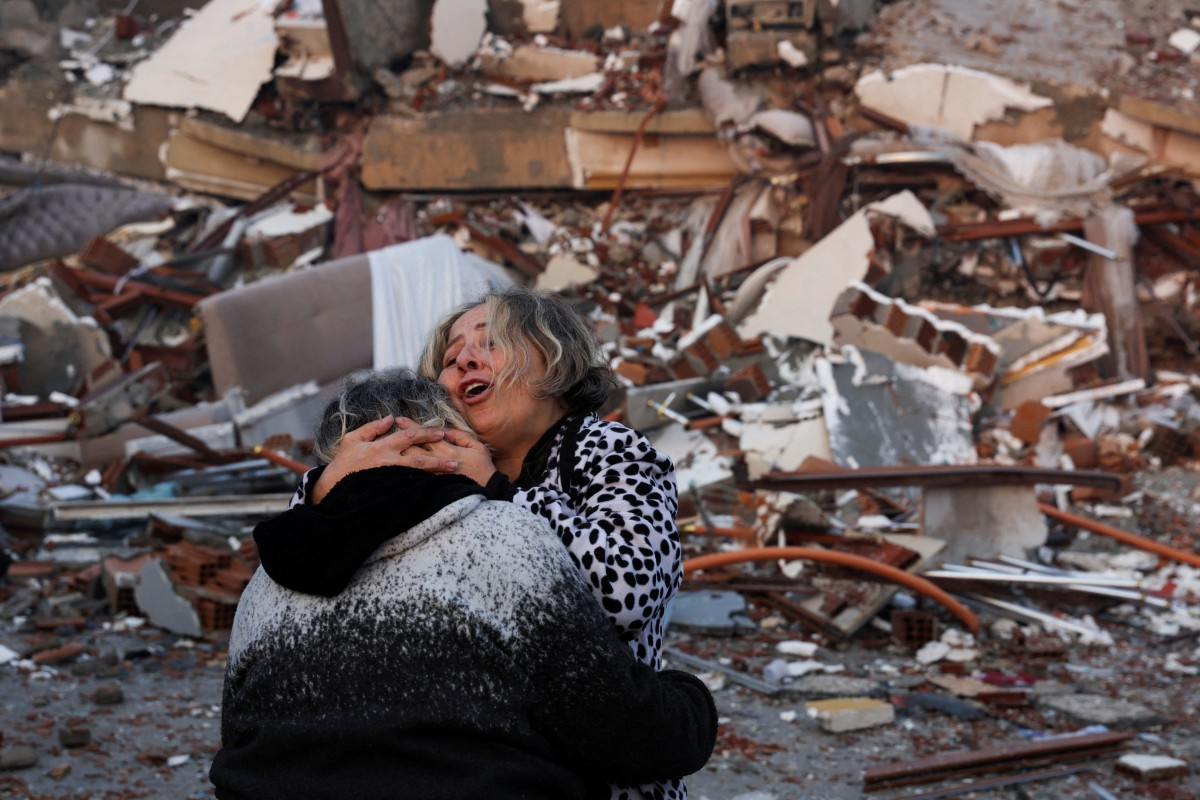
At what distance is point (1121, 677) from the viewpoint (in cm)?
557

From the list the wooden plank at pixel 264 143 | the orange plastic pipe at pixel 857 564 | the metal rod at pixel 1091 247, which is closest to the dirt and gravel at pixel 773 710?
the orange plastic pipe at pixel 857 564

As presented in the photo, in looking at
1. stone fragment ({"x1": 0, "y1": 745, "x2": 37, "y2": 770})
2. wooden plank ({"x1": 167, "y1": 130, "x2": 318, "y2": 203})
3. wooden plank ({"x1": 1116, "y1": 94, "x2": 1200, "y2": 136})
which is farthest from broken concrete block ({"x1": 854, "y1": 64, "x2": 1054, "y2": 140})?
stone fragment ({"x1": 0, "y1": 745, "x2": 37, "y2": 770})

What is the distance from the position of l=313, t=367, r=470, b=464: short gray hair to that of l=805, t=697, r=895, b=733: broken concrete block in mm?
3389

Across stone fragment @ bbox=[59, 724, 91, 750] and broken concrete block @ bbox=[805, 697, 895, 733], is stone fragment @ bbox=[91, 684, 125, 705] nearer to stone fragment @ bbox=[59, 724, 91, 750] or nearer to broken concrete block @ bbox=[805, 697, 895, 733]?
stone fragment @ bbox=[59, 724, 91, 750]

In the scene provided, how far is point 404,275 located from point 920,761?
281 inches

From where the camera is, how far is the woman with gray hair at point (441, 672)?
1.64m

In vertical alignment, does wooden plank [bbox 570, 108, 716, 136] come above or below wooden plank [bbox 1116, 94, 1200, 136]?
below

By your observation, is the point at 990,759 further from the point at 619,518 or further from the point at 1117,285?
the point at 1117,285

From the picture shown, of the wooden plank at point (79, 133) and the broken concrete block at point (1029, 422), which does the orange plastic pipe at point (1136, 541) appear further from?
the wooden plank at point (79, 133)

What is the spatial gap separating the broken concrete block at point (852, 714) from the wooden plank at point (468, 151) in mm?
9800

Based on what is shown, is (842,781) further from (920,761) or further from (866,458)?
(866,458)

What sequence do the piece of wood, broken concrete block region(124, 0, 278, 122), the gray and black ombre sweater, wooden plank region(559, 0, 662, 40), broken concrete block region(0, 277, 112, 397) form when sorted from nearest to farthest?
the gray and black ombre sweater → the piece of wood → broken concrete block region(0, 277, 112, 397) → wooden plank region(559, 0, 662, 40) → broken concrete block region(124, 0, 278, 122)

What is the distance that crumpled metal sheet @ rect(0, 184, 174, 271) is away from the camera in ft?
48.6

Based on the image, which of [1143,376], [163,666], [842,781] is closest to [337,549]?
[842,781]
